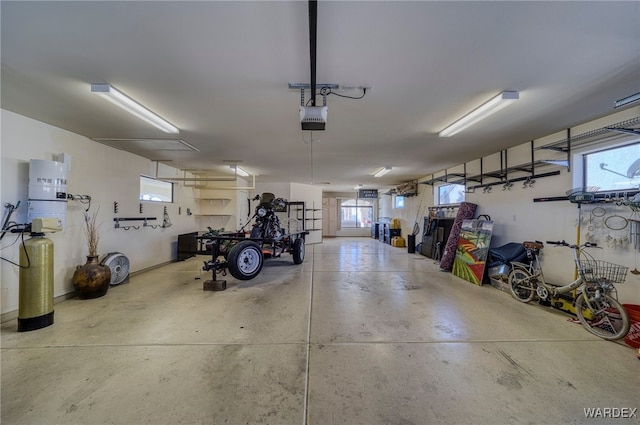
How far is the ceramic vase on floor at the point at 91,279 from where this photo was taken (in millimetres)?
3482

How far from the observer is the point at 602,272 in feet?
9.57

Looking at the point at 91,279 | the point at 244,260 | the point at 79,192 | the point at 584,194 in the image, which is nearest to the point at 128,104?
the point at 79,192

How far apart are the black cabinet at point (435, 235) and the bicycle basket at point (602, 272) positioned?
10.8 feet

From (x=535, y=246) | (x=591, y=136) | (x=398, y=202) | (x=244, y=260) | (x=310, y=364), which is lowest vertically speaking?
(x=310, y=364)

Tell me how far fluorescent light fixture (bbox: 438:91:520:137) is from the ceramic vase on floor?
5671mm

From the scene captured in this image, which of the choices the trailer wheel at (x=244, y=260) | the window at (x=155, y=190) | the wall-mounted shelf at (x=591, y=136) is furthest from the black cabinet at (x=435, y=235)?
the window at (x=155, y=190)

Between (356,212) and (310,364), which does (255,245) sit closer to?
(310,364)

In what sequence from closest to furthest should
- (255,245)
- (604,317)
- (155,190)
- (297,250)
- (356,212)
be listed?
(604,317) < (255,245) < (155,190) < (297,250) < (356,212)

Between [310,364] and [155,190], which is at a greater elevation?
[155,190]

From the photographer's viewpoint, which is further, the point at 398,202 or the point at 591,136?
the point at 398,202

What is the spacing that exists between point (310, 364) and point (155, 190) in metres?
5.58

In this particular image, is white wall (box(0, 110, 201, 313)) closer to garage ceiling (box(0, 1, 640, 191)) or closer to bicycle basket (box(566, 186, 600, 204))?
garage ceiling (box(0, 1, 640, 191))

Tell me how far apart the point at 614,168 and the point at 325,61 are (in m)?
3.95

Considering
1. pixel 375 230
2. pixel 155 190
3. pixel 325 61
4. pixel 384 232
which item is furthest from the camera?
pixel 375 230
